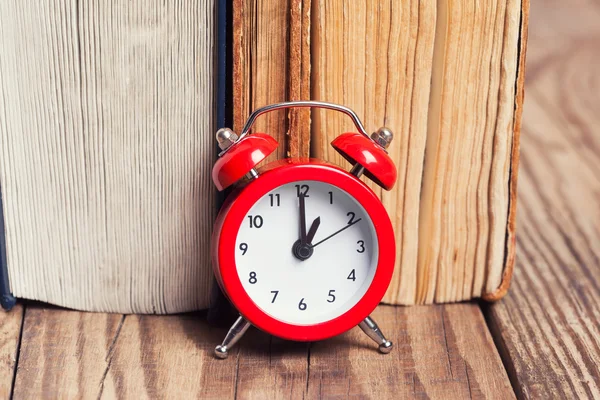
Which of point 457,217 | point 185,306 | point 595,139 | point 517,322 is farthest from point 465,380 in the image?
point 595,139

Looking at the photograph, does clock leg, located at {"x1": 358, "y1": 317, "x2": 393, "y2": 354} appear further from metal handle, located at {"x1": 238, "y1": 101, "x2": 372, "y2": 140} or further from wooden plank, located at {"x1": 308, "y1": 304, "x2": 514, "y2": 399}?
metal handle, located at {"x1": 238, "y1": 101, "x2": 372, "y2": 140}

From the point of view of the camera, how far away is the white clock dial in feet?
5.22

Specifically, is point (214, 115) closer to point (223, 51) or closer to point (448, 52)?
point (223, 51)

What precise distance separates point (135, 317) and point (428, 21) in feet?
2.73

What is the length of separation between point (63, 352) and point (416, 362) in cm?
67

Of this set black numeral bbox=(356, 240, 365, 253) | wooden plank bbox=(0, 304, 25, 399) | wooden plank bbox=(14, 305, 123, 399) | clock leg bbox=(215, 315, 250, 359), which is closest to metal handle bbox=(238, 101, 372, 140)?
black numeral bbox=(356, 240, 365, 253)

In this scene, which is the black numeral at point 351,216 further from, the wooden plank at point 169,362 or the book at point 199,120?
the wooden plank at point 169,362

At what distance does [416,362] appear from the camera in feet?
5.32

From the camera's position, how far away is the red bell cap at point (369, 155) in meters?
1.55

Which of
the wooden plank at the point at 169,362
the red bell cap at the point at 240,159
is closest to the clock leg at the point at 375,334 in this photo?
the wooden plank at the point at 169,362

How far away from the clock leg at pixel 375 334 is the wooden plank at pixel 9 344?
650mm

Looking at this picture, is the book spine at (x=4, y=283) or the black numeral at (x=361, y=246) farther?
the book spine at (x=4, y=283)

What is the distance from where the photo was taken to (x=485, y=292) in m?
1.84

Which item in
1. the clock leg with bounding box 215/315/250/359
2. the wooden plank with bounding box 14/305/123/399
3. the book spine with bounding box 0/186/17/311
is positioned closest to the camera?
the wooden plank with bounding box 14/305/123/399
